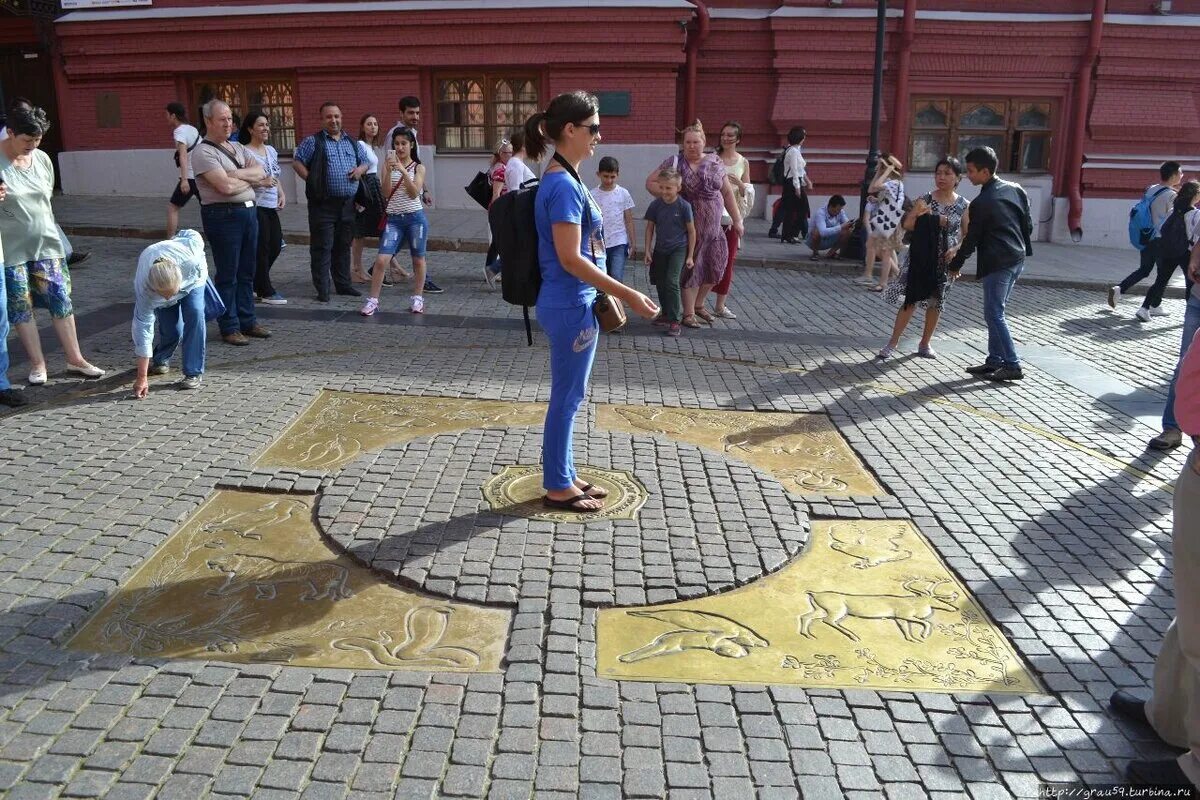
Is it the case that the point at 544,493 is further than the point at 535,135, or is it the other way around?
the point at 544,493

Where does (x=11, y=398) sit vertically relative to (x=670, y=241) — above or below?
below

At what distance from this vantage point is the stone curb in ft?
44.6

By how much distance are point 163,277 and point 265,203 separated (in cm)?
360

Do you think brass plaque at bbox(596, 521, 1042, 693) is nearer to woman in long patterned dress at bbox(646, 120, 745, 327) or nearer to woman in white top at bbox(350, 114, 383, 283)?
woman in long patterned dress at bbox(646, 120, 745, 327)

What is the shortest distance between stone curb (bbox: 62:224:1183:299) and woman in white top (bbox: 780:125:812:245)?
181 cm

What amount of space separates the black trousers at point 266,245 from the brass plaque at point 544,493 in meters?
5.12

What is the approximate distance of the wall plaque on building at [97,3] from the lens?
17.3 metres

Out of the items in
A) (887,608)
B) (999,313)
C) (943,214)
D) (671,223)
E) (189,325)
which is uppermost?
(943,214)

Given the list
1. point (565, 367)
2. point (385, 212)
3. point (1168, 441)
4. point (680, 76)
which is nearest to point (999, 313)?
point (1168, 441)

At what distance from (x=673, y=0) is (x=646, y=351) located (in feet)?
33.8

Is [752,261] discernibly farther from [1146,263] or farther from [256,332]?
[256,332]

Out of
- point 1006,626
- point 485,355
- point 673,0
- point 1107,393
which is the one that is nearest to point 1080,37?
point 673,0

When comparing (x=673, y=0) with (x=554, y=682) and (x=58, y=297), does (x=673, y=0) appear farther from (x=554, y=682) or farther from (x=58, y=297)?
(x=554, y=682)

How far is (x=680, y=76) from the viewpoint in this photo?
1766 centimetres
